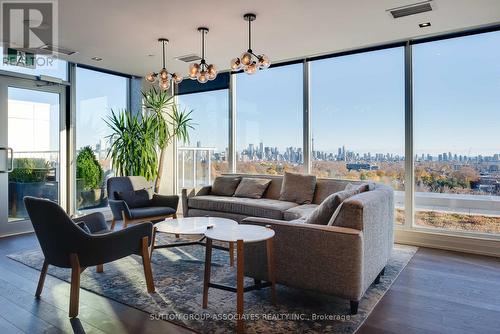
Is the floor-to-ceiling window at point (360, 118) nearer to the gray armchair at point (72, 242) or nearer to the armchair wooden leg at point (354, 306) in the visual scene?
the armchair wooden leg at point (354, 306)

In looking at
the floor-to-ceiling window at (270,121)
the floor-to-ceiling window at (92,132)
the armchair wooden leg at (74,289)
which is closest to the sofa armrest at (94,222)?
the armchair wooden leg at (74,289)

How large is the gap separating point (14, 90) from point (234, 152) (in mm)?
3549

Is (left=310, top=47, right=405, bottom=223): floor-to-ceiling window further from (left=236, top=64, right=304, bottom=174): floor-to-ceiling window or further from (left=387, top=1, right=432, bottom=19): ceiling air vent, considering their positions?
(left=387, top=1, right=432, bottom=19): ceiling air vent

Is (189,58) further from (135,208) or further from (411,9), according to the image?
(411,9)

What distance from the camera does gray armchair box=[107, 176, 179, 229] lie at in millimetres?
4492

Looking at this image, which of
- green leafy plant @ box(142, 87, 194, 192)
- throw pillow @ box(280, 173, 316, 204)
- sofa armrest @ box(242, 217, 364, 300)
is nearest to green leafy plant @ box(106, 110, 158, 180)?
green leafy plant @ box(142, 87, 194, 192)

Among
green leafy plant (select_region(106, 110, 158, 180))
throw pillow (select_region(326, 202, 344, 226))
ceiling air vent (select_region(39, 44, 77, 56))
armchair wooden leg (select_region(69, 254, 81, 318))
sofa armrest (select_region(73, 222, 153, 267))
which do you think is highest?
ceiling air vent (select_region(39, 44, 77, 56))

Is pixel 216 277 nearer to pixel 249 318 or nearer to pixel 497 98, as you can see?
pixel 249 318

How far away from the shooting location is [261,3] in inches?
135

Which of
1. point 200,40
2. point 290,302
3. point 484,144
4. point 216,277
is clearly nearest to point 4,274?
point 216,277

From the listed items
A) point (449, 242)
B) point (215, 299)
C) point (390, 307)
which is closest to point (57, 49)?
point (215, 299)

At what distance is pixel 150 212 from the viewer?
15.1ft

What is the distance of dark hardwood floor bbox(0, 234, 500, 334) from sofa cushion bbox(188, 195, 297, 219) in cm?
162

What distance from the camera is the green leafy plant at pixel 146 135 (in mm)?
6031
